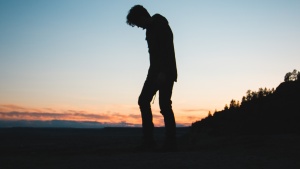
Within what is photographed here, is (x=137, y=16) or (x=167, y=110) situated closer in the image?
(x=167, y=110)

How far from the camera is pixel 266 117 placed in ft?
30.3

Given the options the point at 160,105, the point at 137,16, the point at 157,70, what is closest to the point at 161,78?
the point at 157,70

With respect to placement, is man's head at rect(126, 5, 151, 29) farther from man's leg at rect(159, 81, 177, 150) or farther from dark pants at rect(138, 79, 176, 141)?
man's leg at rect(159, 81, 177, 150)

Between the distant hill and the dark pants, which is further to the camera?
the distant hill

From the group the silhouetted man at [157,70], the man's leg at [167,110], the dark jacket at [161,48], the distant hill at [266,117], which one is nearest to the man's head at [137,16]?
the silhouetted man at [157,70]

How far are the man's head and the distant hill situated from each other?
4228 millimetres

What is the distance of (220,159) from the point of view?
4160mm

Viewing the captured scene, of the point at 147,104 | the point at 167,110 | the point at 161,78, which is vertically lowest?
the point at 167,110

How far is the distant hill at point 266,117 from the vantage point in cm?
851

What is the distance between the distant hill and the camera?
8.51 m

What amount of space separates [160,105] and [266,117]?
462 cm

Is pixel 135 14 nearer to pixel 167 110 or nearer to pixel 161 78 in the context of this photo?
pixel 161 78

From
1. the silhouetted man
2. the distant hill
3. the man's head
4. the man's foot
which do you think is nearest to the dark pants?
the silhouetted man

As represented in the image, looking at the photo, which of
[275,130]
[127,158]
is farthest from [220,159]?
[275,130]
